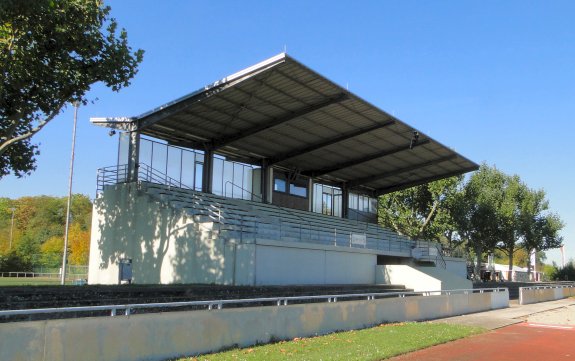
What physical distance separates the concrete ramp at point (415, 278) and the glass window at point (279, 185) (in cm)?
1078

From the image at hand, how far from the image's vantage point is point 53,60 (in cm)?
2078

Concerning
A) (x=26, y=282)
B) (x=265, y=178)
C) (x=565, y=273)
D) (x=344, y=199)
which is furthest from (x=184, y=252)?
(x=565, y=273)

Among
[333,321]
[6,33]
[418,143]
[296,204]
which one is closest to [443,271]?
[418,143]

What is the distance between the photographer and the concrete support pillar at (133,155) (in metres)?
30.1

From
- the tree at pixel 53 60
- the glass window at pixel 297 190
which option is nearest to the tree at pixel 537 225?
the glass window at pixel 297 190

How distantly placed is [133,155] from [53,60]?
393 inches

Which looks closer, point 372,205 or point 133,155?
point 133,155

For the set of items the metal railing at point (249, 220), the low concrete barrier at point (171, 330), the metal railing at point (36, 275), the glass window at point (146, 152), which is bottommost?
the metal railing at point (36, 275)

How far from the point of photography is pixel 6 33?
1880 cm

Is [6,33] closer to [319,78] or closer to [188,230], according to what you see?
[188,230]

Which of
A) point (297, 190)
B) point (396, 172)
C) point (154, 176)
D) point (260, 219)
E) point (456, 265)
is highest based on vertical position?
point (396, 172)

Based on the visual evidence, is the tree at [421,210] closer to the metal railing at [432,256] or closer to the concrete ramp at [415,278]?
the metal railing at [432,256]

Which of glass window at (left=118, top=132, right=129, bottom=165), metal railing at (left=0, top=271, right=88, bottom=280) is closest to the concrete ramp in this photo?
glass window at (left=118, top=132, right=129, bottom=165)

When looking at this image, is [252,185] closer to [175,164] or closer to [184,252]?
[175,164]
